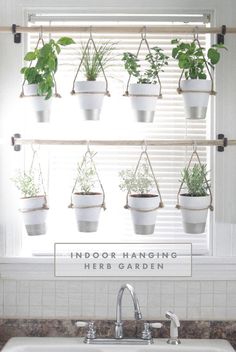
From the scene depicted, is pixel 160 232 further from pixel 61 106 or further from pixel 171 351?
pixel 61 106

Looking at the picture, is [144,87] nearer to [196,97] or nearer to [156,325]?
[196,97]

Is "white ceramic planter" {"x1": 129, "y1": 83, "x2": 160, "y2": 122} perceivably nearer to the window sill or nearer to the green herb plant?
the green herb plant

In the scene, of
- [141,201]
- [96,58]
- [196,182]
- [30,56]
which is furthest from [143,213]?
[30,56]

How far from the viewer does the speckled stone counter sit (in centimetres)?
283

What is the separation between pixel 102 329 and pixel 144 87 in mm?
1069

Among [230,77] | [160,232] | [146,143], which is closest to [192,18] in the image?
[230,77]

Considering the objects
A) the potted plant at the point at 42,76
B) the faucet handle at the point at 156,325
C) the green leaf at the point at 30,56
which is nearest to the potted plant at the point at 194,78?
the potted plant at the point at 42,76

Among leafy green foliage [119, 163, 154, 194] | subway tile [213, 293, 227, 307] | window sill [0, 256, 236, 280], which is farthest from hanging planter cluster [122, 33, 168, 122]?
subway tile [213, 293, 227, 307]

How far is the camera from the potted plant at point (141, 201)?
107 inches

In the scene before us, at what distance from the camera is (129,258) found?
2.89 metres

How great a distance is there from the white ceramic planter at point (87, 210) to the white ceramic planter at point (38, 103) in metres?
0.36

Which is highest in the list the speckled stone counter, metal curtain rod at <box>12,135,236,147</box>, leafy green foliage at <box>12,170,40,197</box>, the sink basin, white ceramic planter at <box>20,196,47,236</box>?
metal curtain rod at <box>12,135,236,147</box>

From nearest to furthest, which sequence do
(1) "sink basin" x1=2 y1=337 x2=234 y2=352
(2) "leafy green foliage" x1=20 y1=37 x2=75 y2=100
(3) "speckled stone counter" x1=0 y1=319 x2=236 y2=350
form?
(2) "leafy green foliage" x1=20 y1=37 x2=75 y2=100
(1) "sink basin" x1=2 y1=337 x2=234 y2=352
(3) "speckled stone counter" x1=0 y1=319 x2=236 y2=350

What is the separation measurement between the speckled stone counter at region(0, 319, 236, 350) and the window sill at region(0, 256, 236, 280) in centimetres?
20
